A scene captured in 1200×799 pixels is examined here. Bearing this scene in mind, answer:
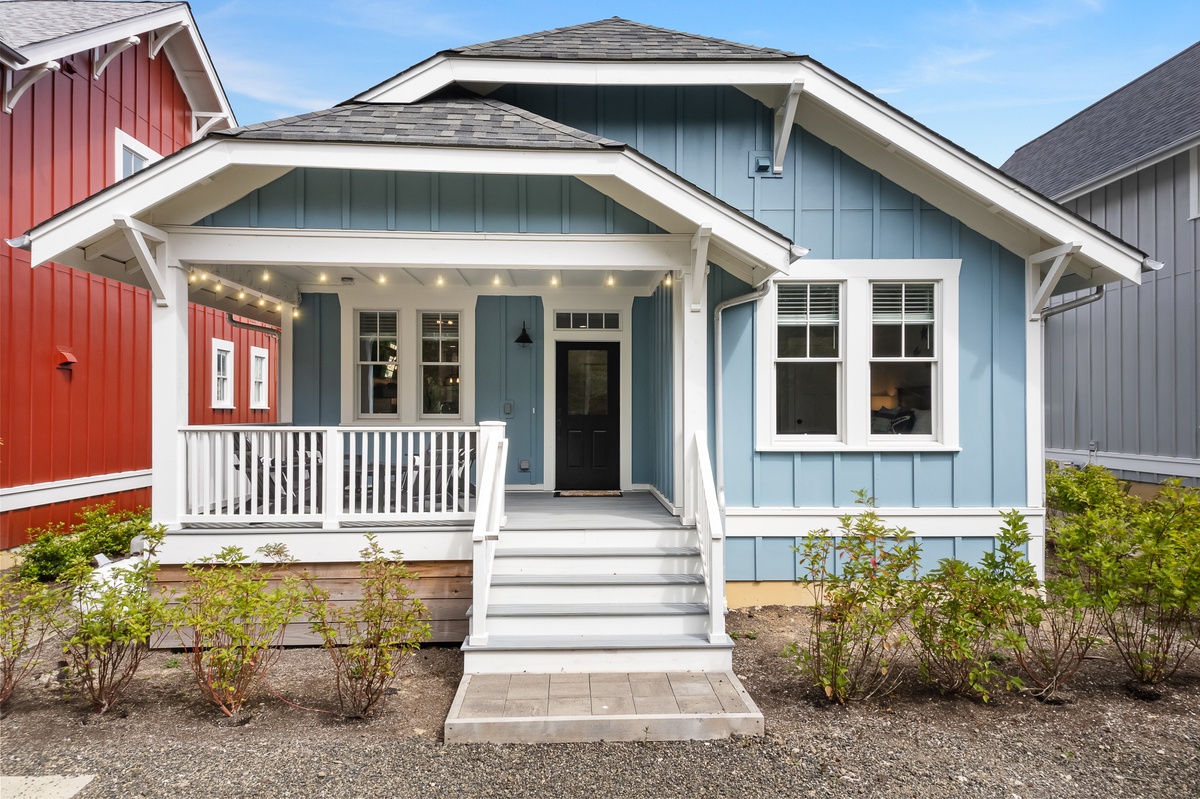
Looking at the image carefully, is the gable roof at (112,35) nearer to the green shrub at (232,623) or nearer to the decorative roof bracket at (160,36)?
the decorative roof bracket at (160,36)

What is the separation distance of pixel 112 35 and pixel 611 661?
31.6ft

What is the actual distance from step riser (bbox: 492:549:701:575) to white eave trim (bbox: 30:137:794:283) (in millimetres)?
2319

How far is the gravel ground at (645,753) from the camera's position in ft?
10.8

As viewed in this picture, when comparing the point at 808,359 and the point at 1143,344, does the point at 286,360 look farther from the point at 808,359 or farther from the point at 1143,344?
the point at 1143,344

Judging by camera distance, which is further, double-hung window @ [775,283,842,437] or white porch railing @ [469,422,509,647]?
double-hung window @ [775,283,842,437]

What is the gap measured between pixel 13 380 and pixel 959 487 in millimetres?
9473

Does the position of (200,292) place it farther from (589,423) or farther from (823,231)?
(823,231)

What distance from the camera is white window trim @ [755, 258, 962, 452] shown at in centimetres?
621

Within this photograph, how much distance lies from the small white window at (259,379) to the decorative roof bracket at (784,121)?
11.9 meters

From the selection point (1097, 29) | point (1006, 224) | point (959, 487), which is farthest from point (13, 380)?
point (1097, 29)

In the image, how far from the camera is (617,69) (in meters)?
6.05

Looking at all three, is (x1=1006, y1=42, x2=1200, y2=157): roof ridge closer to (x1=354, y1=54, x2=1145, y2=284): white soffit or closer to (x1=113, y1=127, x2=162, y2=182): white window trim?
(x1=354, y1=54, x2=1145, y2=284): white soffit

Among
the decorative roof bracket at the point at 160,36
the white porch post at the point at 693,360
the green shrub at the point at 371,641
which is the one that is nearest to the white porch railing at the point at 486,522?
the green shrub at the point at 371,641

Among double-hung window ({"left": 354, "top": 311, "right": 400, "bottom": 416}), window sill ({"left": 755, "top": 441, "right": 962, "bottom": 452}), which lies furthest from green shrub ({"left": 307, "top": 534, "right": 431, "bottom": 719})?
Result: double-hung window ({"left": 354, "top": 311, "right": 400, "bottom": 416})
